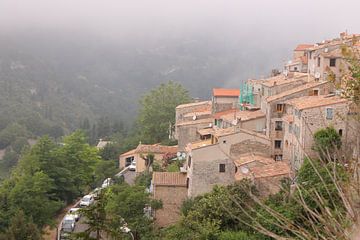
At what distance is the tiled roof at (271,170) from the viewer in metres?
24.5

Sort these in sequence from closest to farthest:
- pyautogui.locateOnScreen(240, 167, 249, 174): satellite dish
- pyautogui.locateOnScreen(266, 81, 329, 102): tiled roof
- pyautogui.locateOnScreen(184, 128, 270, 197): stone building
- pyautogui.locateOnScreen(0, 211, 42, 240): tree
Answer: pyautogui.locateOnScreen(0, 211, 42, 240): tree
pyautogui.locateOnScreen(184, 128, 270, 197): stone building
pyautogui.locateOnScreen(240, 167, 249, 174): satellite dish
pyautogui.locateOnScreen(266, 81, 329, 102): tiled roof

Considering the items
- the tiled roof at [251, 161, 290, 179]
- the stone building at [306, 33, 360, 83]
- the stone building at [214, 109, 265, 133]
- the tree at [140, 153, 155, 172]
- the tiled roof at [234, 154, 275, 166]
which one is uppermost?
the stone building at [306, 33, 360, 83]

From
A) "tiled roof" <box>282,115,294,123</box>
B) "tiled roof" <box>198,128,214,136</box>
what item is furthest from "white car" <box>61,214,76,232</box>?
"tiled roof" <box>282,115,294,123</box>

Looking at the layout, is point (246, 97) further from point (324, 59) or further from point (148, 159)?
point (148, 159)

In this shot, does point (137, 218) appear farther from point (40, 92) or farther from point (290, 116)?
point (40, 92)

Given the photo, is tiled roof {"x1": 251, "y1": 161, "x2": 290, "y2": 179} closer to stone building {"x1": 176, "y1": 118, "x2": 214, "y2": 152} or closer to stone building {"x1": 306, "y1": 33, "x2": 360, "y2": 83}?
stone building {"x1": 306, "y1": 33, "x2": 360, "y2": 83}

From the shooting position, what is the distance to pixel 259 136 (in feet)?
96.5

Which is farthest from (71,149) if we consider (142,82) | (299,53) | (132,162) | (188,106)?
(142,82)

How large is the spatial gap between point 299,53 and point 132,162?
1757cm

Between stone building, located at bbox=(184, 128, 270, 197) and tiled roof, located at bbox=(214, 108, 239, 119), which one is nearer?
stone building, located at bbox=(184, 128, 270, 197)

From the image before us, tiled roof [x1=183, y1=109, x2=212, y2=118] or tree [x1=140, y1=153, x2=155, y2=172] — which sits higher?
tiled roof [x1=183, y1=109, x2=212, y2=118]

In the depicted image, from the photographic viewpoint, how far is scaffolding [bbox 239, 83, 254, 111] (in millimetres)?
37156

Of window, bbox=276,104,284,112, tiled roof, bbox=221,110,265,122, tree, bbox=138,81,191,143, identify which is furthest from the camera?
tree, bbox=138,81,191,143

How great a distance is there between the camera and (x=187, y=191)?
26891mm
